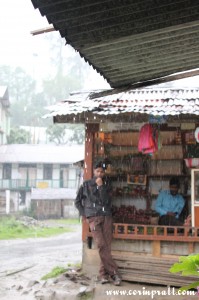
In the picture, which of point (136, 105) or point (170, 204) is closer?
point (136, 105)

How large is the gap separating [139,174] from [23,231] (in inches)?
692

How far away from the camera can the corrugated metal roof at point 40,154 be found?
35.9 m

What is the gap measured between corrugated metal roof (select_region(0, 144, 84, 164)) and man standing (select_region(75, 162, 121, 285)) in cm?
2642

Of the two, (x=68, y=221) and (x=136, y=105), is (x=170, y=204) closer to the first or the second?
(x=136, y=105)

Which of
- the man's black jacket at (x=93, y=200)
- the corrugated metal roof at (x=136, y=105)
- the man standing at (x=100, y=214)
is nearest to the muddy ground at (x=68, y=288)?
the man standing at (x=100, y=214)

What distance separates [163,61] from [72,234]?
22090 mm

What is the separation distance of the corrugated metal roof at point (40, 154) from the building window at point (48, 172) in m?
0.88

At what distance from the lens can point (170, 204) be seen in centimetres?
945

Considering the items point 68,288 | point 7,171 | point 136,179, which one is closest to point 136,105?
point 136,179

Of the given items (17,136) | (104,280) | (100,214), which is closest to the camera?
(104,280)

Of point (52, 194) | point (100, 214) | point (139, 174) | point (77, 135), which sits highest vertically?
point (77, 135)

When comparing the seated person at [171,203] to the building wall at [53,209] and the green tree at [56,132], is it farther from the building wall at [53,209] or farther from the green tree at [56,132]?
the green tree at [56,132]

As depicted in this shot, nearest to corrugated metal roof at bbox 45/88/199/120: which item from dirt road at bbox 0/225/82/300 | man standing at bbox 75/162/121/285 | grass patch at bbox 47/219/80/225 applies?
man standing at bbox 75/162/121/285

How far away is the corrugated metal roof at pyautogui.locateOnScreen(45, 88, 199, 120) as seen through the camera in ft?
26.3
